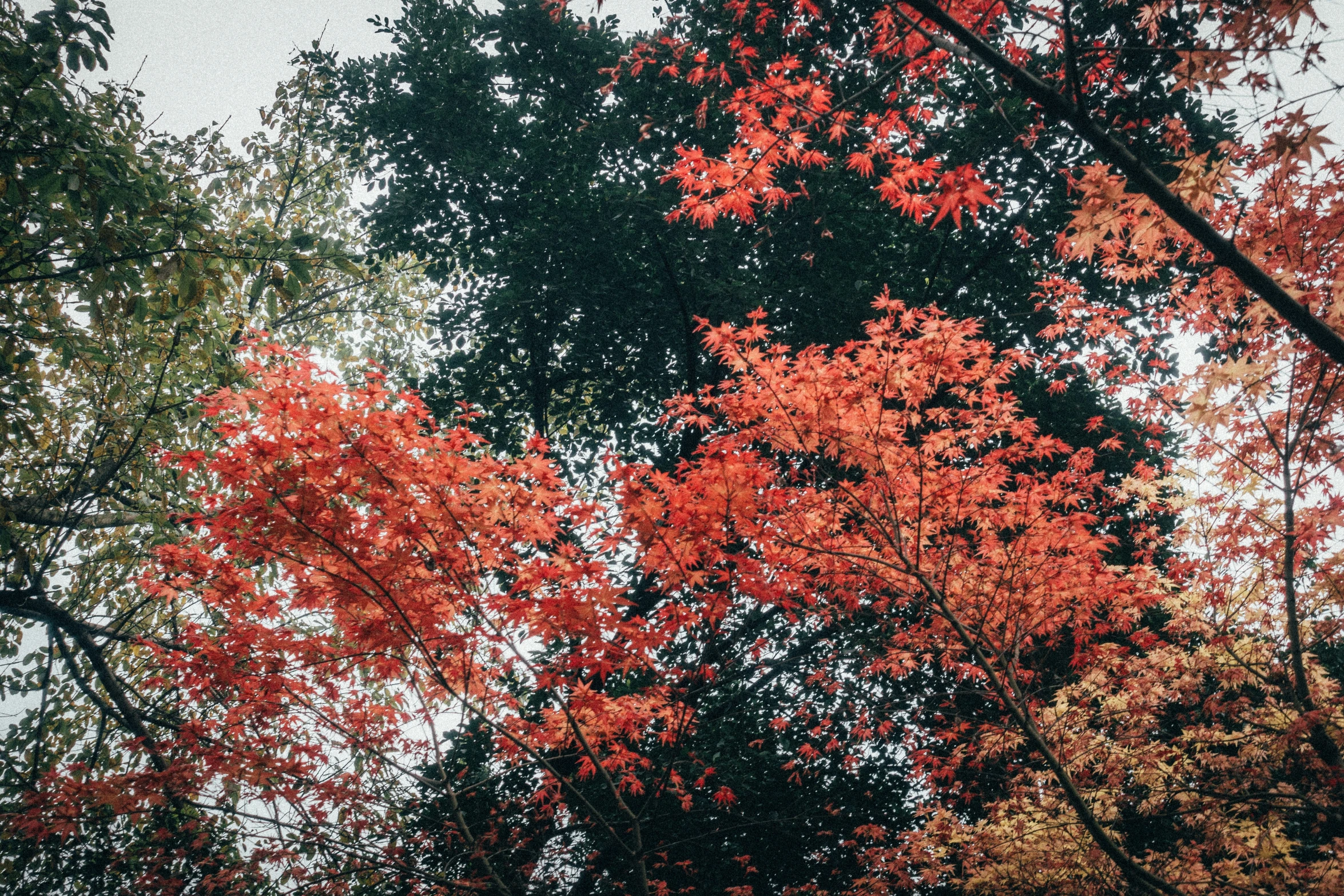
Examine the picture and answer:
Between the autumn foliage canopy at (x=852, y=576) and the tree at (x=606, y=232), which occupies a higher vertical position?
the tree at (x=606, y=232)

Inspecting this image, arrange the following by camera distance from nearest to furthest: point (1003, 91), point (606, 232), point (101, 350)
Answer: point (101, 350) → point (1003, 91) → point (606, 232)

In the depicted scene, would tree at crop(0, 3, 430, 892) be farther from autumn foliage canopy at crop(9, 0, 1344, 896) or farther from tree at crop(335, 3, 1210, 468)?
tree at crop(335, 3, 1210, 468)

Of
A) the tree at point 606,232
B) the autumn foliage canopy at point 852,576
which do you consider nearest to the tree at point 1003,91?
the autumn foliage canopy at point 852,576

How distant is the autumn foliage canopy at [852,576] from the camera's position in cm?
359

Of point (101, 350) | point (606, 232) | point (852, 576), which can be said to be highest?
point (606, 232)

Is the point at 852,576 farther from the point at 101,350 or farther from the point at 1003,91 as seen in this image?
the point at 1003,91

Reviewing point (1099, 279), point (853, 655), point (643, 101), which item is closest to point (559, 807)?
point (853, 655)

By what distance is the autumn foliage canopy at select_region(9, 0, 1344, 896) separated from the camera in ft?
11.8

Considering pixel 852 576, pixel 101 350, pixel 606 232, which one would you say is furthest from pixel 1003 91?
pixel 101 350

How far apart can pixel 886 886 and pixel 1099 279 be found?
8.53 metres

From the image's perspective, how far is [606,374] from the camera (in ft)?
33.9

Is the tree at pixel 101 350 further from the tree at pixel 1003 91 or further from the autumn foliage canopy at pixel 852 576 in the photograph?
the tree at pixel 1003 91

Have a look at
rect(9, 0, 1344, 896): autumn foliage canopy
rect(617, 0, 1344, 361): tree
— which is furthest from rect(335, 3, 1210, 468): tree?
rect(9, 0, 1344, 896): autumn foliage canopy

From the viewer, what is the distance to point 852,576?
494cm
